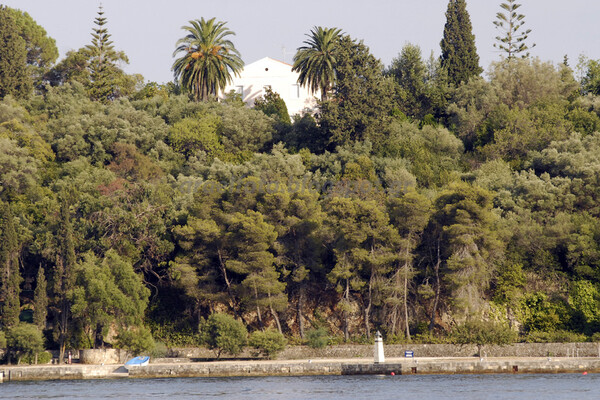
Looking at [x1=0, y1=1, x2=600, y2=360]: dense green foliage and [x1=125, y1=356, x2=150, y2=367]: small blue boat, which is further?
[x1=0, y1=1, x2=600, y2=360]: dense green foliage

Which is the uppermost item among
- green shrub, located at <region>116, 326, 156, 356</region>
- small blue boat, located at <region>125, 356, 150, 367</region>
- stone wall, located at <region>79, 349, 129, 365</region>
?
green shrub, located at <region>116, 326, 156, 356</region>

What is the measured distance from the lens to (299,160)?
63469 mm

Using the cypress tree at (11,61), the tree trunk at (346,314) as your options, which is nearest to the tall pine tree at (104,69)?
the cypress tree at (11,61)

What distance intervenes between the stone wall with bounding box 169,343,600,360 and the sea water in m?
4.39

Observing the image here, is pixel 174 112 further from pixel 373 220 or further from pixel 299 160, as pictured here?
pixel 373 220

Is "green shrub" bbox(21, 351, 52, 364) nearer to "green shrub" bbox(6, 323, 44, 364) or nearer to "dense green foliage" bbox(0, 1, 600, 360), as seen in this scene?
"green shrub" bbox(6, 323, 44, 364)

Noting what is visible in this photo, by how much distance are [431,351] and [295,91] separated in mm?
39633

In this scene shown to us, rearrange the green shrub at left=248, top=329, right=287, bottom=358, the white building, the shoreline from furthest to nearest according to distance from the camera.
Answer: the white building < the green shrub at left=248, top=329, right=287, bottom=358 < the shoreline

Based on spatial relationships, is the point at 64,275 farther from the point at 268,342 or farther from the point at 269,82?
the point at 269,82

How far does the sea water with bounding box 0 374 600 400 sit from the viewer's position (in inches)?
1531

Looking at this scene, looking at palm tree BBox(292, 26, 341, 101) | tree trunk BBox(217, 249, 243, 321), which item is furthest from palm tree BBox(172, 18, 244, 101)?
tree trunk BBox(217, 249, 243, 321)

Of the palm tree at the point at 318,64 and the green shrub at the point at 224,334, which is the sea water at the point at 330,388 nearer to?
the green shrub at the point at 224,334

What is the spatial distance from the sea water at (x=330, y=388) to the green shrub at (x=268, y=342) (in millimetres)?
3435

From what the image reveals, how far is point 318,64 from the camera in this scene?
7462 cm
